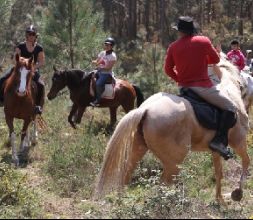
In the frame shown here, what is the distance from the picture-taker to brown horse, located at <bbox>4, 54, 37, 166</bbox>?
359 inches

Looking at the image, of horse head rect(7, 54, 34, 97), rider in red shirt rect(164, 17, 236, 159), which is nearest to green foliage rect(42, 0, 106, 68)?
horse head rect(7, 54, 34, 97)

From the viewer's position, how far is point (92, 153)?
29.6ft

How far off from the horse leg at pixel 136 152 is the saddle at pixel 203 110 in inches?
27.4

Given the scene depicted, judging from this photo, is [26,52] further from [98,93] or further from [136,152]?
[136,152]

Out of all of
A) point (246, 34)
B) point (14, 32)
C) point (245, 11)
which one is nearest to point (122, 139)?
point (14, 32)

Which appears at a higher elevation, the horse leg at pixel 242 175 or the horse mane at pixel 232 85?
the horse mane at pixel 232 85

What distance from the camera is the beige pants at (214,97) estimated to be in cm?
636

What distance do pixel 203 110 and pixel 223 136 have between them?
0.42 metres

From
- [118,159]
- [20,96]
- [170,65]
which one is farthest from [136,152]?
[20,96]

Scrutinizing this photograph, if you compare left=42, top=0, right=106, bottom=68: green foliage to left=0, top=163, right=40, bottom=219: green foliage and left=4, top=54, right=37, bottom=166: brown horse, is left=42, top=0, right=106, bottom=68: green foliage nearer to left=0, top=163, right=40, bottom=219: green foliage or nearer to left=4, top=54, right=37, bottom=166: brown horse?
left=4, top=54, right=37, bottom=166: brown horse

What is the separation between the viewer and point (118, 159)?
19.6ft

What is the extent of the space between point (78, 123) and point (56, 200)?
6071 millimetres

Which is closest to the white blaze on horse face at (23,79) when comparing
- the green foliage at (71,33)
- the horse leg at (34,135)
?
the horse leg at (34,135)

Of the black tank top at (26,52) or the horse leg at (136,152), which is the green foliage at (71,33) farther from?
the horse leg at (136,152)
